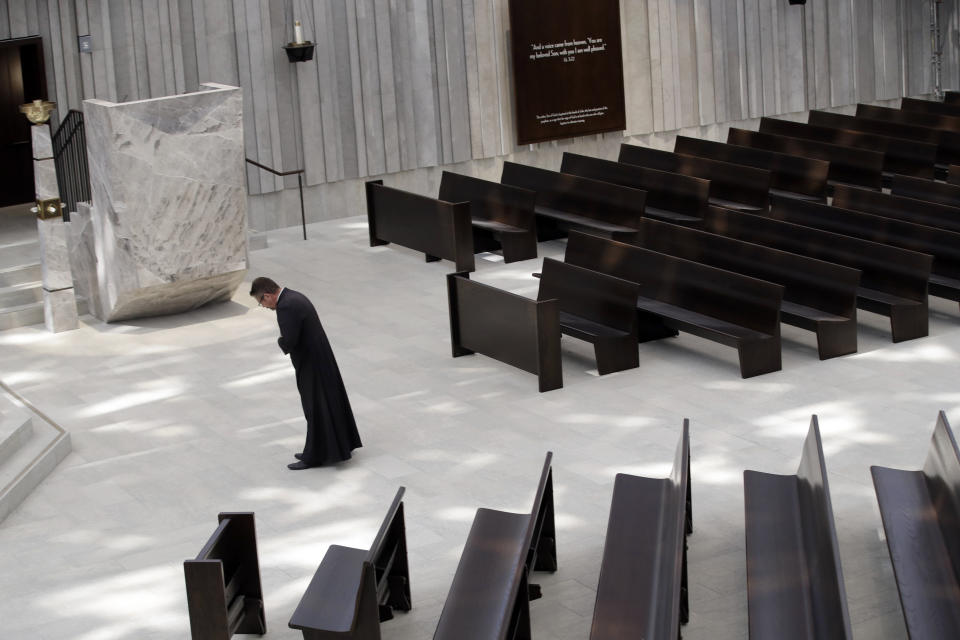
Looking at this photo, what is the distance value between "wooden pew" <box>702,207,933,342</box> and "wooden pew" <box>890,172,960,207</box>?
1855 millimetres

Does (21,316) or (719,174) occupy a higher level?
(719,174)

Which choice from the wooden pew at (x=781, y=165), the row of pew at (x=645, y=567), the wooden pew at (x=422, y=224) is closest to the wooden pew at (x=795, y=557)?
the row of pew at (x=645, y=567)

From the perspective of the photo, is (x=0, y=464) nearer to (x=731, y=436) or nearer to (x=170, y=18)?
(x=731, y=436)

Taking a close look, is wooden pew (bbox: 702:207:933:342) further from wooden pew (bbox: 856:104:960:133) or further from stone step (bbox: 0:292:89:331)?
stone step (bbox: 0:292:89:331)

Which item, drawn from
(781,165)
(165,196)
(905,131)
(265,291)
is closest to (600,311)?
(265,291)

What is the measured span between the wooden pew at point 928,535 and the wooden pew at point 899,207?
16.9ft

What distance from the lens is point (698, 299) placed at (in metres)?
9.61

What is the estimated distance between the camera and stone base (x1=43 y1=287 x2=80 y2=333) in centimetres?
1088

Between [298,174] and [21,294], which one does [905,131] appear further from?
[21,294]

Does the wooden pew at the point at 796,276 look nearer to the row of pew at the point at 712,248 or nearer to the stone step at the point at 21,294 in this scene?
the row of pew at the point at 712,248

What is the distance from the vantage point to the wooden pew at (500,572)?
518 cm

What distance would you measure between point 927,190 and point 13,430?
811 cm

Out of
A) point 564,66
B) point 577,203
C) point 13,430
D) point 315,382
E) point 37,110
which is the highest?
point 564,66

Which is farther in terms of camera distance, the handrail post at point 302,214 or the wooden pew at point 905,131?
the wooden pew at point 905,131
